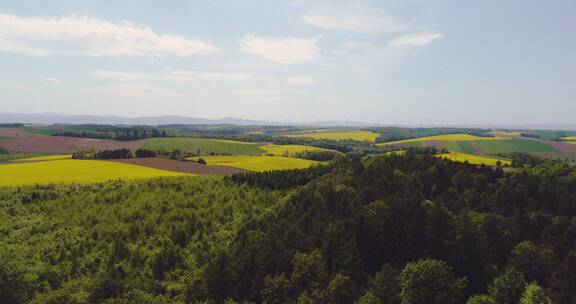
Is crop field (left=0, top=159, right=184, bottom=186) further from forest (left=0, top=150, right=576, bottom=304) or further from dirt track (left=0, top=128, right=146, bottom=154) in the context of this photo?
dirt track (left=0, top=128, right=146, bottom=154)

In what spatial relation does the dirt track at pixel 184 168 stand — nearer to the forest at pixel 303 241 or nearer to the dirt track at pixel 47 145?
the forest at pixel 303 241

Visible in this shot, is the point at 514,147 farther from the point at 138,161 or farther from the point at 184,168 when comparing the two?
the point at 138,161

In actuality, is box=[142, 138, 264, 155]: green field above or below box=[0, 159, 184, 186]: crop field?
above

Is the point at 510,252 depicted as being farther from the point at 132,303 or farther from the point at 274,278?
the point at 132,303

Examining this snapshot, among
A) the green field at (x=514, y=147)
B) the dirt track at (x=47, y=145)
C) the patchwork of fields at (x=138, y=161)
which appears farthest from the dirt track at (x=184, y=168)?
the green field at (x=514, y=147)

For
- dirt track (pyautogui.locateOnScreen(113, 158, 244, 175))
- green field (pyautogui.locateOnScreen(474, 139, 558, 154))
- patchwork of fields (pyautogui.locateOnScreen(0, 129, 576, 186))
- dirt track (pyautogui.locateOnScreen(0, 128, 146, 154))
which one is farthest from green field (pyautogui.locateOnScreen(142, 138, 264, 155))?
green field (pyautogui.locateOnScreen(474, 139, 558, 154))
